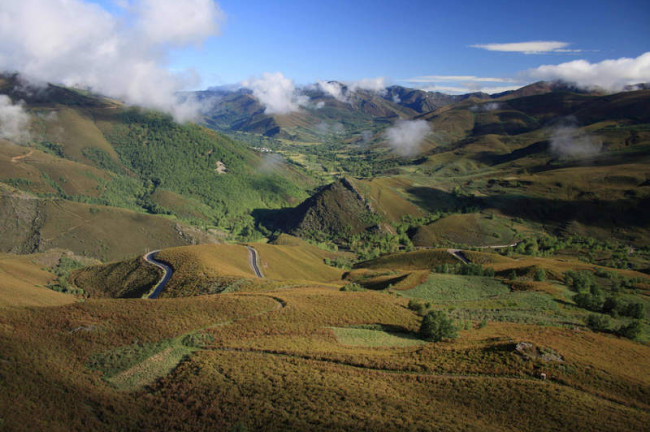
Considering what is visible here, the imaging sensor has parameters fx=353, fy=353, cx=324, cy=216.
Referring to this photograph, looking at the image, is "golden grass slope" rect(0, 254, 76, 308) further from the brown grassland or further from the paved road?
the paved road

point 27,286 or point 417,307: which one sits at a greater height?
point 27,286

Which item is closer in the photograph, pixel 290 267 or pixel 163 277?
pixel 163 277

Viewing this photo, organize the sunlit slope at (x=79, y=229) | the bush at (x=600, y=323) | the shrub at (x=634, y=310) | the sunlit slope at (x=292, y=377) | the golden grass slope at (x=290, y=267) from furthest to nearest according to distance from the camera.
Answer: the sunlit slope at (x=79, y=229)
the golden grass slope at (x=290, y=267)
the shrub at (x=634, y=310)
the bush at (x=600, y=323)
the sunlit slope at (x=292, y=377)

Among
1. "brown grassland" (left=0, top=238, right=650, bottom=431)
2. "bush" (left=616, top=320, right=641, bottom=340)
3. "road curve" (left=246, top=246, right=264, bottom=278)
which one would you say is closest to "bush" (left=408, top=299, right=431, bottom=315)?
"brown grassland" (left=0, top=238, right=650, bottom=431)

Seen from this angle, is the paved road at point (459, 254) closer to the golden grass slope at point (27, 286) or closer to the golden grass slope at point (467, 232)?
the golden grass slope at point (467, 232)

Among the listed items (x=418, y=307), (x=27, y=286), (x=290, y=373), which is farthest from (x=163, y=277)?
(x=290, y=373)

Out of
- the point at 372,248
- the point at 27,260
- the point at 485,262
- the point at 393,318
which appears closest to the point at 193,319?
the point at 393,318

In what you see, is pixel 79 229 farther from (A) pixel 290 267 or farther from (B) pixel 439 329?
(B) pixel 439 329

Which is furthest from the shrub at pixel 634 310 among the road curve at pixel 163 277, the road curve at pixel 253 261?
the road curve at pixel 163 277
